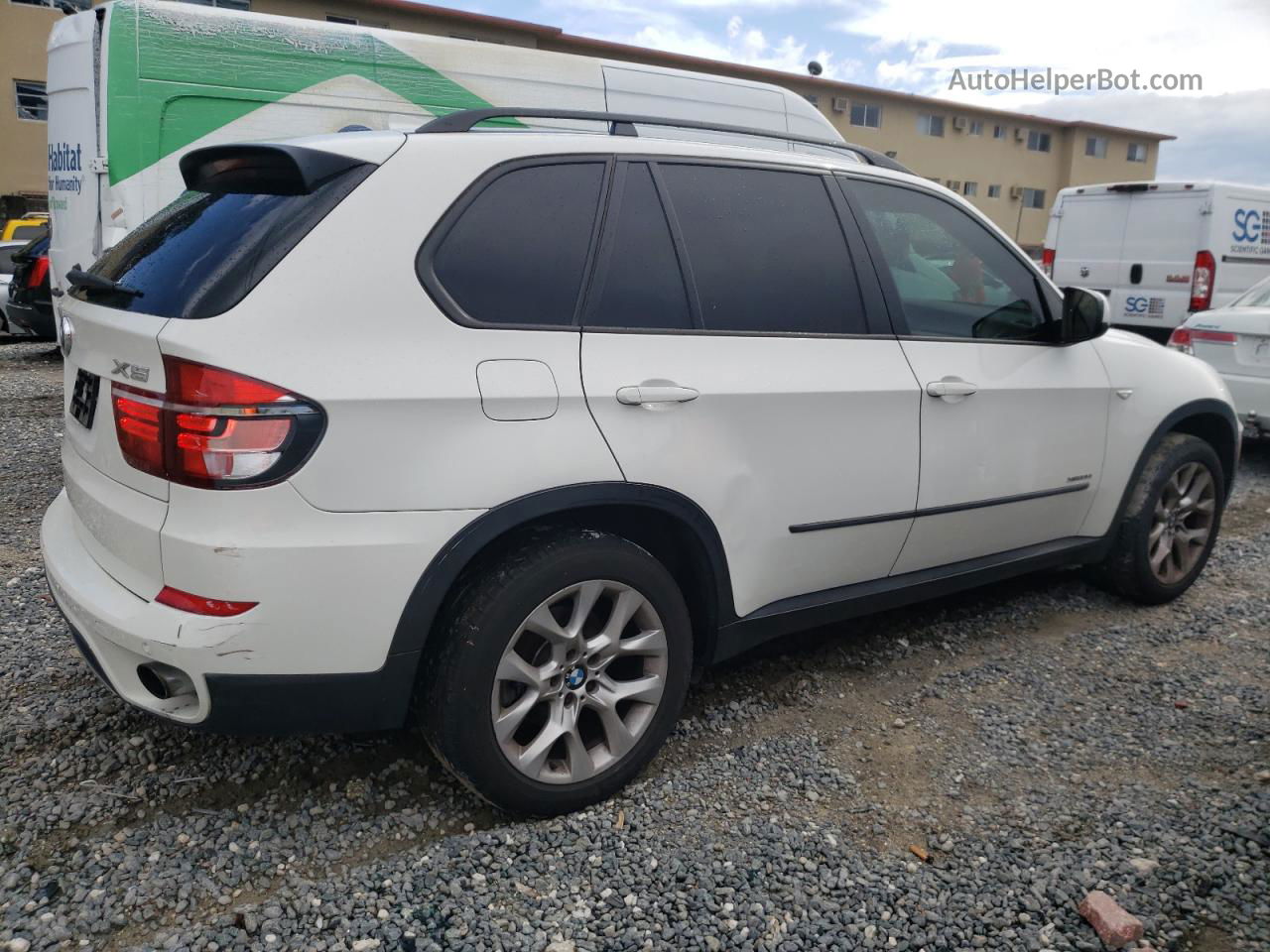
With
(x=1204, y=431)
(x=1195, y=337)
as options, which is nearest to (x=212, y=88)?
(x=1204, y=431)

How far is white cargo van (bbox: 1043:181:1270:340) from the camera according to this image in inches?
409

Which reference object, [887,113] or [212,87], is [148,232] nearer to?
[212,87]

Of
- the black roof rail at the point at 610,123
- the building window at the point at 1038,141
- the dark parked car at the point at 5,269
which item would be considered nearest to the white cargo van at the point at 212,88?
the black roof rail at the point at 610,123

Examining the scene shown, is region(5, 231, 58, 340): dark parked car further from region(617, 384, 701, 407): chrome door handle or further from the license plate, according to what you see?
region(617, 384, 701, 407): chrome door handle

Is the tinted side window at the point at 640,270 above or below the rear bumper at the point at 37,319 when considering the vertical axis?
above

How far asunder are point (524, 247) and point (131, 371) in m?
0.99

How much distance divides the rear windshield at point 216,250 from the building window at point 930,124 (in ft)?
135

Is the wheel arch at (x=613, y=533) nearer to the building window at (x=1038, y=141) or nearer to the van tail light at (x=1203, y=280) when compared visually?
the van tail light at (x=1203, y=280)

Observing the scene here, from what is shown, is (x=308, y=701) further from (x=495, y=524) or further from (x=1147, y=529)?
(x=1147, y=529)

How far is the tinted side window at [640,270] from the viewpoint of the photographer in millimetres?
2744

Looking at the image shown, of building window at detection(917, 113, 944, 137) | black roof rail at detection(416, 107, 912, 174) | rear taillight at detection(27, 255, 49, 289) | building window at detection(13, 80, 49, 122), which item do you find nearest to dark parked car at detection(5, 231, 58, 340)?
rear taillight at detection(27, 255, 49, 289)

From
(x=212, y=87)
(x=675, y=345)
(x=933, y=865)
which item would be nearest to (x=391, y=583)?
(x=675, y=345)

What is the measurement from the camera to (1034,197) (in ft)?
145

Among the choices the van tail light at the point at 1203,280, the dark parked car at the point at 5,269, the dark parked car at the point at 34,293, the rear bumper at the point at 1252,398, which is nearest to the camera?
the rear bumper at the point at 1252,398
